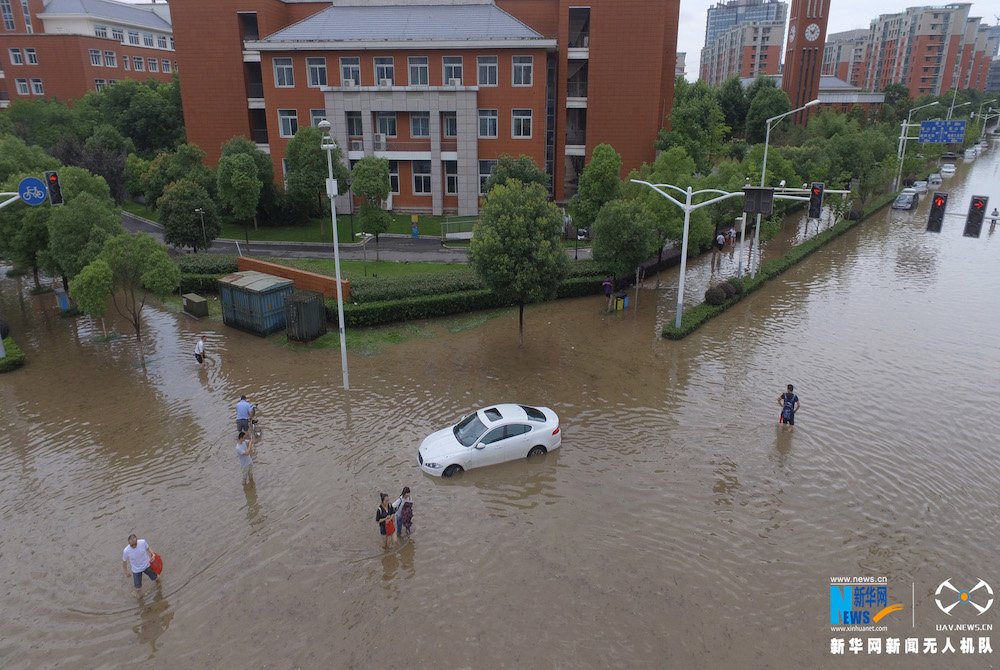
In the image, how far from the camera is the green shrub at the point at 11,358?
20.8 meters

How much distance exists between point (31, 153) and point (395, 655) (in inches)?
1161

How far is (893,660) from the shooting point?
32.8ft

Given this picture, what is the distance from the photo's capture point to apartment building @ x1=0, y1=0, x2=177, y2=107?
65.1 m

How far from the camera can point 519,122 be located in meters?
43.3

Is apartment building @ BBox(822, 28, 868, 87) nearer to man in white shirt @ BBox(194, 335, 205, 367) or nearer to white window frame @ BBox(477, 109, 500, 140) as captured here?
white window frame @ BBox(477, 109, 500, 140)

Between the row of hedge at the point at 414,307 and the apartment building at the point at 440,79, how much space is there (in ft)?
61.5

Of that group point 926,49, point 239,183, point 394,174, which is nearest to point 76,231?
point 239,183

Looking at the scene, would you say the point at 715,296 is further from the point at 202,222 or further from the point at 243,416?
the point at 202,222

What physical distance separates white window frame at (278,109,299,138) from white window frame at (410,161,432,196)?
8948 millimetres

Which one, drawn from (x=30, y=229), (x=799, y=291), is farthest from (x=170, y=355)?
(x=799, y=291)

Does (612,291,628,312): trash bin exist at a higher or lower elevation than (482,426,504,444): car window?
higher

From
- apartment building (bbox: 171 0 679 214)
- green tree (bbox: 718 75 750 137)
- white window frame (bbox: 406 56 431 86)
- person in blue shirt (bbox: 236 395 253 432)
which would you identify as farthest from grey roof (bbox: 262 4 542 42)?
green tree (bbox: 718 75 750 137)

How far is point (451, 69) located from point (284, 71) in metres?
11.7

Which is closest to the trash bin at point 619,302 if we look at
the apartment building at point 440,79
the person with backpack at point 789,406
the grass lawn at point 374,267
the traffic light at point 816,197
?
the traffic light at point 816,197
